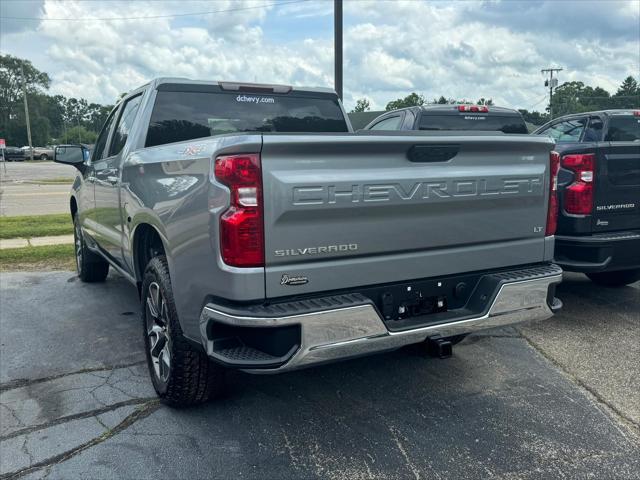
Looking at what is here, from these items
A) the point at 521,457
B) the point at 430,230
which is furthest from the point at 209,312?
the point at 521,457

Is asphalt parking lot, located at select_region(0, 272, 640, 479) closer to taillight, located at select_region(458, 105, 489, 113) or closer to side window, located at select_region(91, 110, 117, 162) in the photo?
side window, located at select_region(91, 110, 117, 162)

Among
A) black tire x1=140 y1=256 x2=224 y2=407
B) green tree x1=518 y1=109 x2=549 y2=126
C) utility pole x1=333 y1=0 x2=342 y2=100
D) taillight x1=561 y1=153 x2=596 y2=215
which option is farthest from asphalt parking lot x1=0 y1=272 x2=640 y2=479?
green tree x1=518 y1=109 x2=549 y2=126

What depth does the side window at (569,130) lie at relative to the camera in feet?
19.3

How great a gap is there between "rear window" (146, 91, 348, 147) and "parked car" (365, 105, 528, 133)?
2.17m

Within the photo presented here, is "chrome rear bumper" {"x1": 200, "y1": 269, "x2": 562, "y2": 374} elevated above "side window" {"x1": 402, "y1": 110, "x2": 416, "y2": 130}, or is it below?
below

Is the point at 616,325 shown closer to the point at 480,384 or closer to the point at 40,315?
the point at 480,384

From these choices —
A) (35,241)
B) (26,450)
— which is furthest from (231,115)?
(35,241)

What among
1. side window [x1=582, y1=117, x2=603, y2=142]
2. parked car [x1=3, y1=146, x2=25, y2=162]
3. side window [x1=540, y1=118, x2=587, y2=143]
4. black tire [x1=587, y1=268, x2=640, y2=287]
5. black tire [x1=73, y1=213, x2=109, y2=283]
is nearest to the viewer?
side window [x1=582, y1=117, x2=603, y2=142]

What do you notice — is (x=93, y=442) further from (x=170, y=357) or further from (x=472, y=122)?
(x=472, y=122)

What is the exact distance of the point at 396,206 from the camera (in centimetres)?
302

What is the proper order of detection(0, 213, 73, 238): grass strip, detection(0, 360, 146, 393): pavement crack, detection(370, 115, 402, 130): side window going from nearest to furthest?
detection(0, 360, 146, 393): pavement crack, detection(370, 115, 402, 130): side window, detection(0, 213, 73, 238): grass strip

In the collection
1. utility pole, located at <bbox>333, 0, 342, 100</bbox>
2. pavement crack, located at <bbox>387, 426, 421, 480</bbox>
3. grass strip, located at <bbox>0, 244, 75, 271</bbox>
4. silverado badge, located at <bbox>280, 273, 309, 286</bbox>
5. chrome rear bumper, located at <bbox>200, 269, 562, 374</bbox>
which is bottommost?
grass strip, located at <bbox>0, 244, 75, 271</bbox>

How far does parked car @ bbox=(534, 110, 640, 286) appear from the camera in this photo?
195 inches

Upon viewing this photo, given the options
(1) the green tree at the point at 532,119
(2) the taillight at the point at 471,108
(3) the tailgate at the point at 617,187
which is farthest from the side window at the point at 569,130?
(1) the green tree at the point at 532,119
